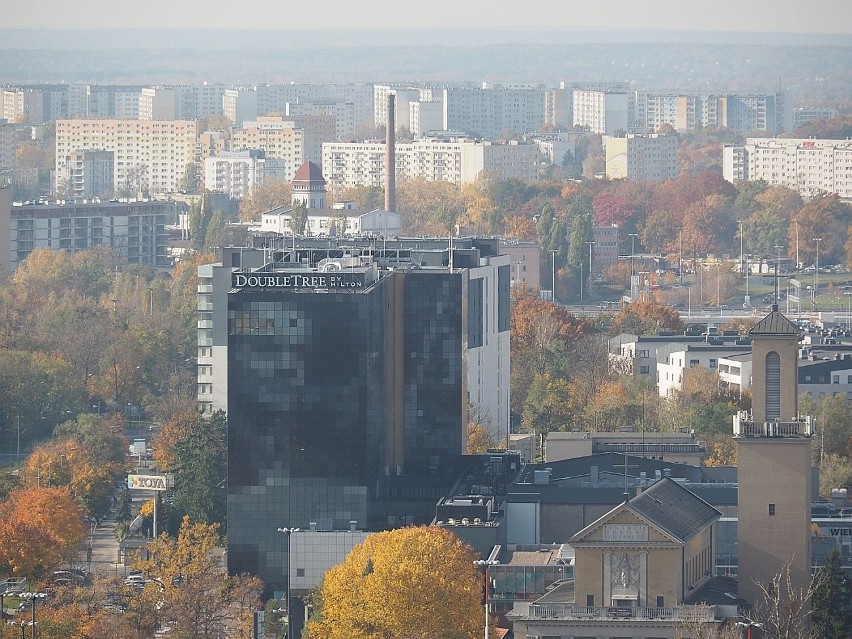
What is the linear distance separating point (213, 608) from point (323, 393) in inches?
249

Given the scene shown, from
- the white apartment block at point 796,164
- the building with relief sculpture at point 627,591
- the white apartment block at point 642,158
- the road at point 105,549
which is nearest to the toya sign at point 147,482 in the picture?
the road at point 105,549

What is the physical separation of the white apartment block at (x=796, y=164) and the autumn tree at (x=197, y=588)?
120072 mm

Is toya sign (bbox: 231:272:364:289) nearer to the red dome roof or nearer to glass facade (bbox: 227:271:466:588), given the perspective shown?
glass facade (bbox: 227:271:466:588)

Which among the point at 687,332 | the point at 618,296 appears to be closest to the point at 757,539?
the point at 687,332

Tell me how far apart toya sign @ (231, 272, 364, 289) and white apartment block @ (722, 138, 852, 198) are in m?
119

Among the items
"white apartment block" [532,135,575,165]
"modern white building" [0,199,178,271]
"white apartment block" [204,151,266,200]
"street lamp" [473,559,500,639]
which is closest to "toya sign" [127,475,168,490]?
"street lamp" [473,559,500,639]

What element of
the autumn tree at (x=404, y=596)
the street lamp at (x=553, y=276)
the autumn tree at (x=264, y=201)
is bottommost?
the autumn tree at (x=404, y=596)

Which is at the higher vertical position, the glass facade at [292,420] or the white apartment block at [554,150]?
the white apartment block at [554,150]

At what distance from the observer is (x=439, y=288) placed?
5762 centimetres

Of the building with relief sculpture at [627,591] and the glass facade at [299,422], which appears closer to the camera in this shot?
the building with relief sculpture at [627,591]

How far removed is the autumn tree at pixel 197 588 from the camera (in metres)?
46.6

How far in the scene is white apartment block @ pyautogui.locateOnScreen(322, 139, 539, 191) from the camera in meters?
181

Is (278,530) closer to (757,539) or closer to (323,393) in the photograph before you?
(323,393)

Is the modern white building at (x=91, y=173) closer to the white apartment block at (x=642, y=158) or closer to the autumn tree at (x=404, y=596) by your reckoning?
the white apartment block at (x=642, y=158)
